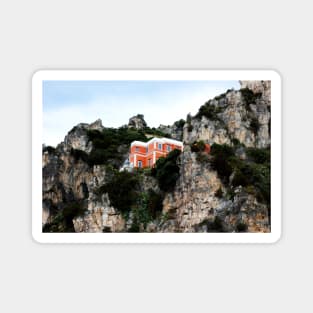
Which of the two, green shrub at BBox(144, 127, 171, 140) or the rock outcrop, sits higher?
the rock outcrop

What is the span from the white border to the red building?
0.73 metres

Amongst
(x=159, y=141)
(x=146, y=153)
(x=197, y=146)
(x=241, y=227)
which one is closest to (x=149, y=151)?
(x=146, y=153)

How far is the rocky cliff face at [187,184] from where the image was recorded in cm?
732

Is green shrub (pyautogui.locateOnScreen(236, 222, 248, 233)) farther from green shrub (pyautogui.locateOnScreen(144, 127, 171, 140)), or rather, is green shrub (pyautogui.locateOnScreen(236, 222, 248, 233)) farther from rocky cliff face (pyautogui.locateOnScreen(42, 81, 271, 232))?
green shrub (pyautogui.locateOnScreen(144, 127, 171, 140))

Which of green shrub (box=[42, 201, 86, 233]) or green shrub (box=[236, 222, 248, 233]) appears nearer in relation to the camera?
green shrub (box=[42, 201, 86, 233])

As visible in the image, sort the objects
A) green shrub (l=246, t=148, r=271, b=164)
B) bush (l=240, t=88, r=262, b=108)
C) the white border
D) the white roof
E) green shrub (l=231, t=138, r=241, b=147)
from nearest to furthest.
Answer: the white border → green shrub (l=246, t=148, r=271, b=164) → bush (l=240, t=88, r=262, b=108) → the white roof → green shrub (l=231, t=138, r=241, b=147)

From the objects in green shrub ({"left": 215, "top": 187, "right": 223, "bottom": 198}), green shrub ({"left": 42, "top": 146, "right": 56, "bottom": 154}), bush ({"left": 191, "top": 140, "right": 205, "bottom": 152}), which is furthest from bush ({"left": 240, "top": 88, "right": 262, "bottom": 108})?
green shrub ({"left": 42, "top": 146, "right": 56, "bottom": 154})

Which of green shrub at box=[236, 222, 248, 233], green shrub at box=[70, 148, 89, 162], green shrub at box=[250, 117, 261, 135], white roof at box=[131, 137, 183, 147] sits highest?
green shrub at box=[250, 117, 261, 135]

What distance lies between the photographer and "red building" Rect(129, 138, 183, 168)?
760cm

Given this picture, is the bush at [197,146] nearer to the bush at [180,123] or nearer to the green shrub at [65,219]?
the bush at [180,123]

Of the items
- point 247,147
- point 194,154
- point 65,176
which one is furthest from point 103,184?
point 247,147

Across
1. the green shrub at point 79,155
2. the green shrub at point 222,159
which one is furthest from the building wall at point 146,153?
the green shrub at point 79,155

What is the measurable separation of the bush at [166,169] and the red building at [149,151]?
0.15 feet
